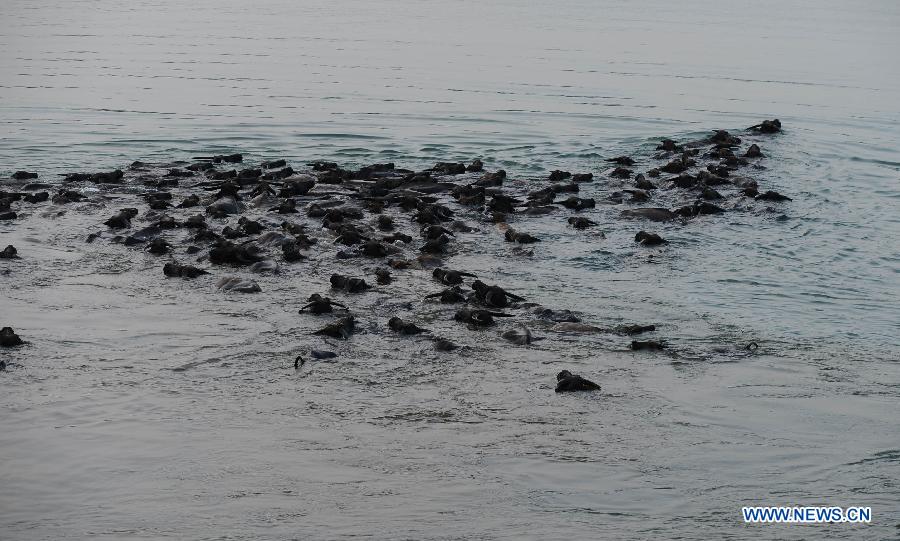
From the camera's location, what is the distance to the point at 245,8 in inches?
3396

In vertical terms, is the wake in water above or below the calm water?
above

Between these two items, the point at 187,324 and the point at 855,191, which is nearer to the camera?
the point at 187,324

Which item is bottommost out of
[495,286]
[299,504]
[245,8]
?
[299,504]

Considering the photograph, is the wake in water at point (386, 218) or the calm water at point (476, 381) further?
the wake in water at point (386, 218)

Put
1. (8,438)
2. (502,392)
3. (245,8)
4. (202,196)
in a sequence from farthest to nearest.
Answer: (245,8) → (202,196) → (502,392) → (8,438)

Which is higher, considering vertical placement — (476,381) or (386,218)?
(386,218)

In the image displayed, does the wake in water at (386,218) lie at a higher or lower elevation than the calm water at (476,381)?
higher

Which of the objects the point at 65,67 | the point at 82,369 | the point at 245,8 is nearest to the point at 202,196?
the point at 82,369

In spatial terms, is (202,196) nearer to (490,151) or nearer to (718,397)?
(490,151)

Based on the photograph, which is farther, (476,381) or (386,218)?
(386,218)

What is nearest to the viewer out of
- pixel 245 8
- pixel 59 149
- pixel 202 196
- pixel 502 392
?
pixel 502 392

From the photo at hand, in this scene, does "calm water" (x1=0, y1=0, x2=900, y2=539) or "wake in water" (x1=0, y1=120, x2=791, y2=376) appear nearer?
"calm water" (x1=0, y1=0, x2=900, y2=539)

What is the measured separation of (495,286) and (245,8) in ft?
240

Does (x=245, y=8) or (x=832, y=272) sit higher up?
(x=245, y=8)
